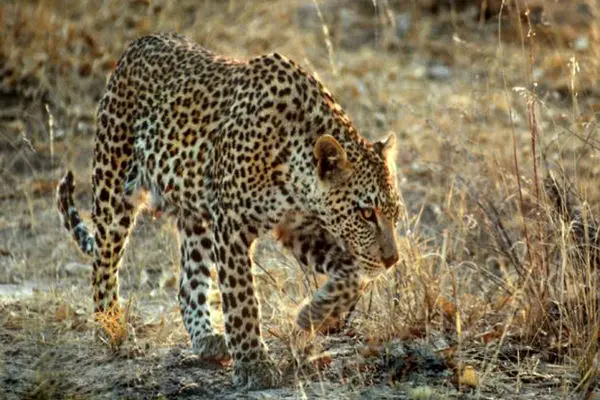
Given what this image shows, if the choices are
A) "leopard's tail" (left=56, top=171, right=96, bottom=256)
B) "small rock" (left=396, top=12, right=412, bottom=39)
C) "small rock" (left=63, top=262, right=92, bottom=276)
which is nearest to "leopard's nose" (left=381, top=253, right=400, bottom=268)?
"leopard's tail" (left=56, top=171, right=96, bottom=256)

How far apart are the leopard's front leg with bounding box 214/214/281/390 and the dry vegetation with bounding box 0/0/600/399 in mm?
145

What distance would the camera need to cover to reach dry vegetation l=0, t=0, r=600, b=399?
6785 mm

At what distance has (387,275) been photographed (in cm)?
734

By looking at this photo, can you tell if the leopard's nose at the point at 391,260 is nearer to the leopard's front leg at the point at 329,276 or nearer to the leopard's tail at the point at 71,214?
the leopard's front leg at the point at 329,276

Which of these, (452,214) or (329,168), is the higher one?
(329,168)

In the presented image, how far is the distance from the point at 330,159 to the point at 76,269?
10.7ft

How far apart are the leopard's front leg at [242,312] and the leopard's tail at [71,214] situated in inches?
61.3

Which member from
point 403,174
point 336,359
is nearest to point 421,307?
point 336,359

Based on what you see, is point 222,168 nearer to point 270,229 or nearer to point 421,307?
point 270,229

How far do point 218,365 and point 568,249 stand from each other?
6.13 ft

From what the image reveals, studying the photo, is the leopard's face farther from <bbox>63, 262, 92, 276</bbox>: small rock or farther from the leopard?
<bbox>63, 262, 92, 276</bbox>: small rock

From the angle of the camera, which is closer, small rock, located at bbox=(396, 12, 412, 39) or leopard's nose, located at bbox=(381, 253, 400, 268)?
leopard's nose, located at bbox=(381, 253, 400, 268)

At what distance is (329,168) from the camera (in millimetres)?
6484

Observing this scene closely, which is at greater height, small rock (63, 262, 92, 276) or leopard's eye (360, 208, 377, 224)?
leopard's eye (360, 208, 377, 224)
